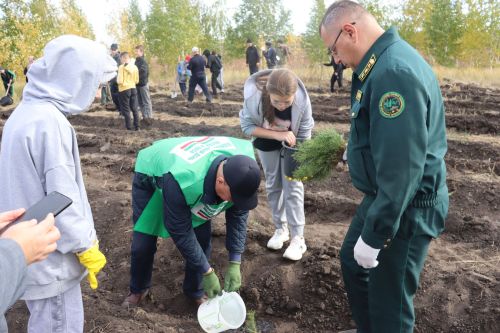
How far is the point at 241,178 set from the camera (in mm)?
2176

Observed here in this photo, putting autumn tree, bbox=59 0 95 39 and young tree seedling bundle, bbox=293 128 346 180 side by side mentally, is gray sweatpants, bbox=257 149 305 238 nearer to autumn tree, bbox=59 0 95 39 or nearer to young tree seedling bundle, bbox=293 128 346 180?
young tree seedling bundle, bbox=293 128 346 180

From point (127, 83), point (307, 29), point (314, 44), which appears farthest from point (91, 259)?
point (307, 29)

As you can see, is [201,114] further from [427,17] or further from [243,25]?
[243,25]

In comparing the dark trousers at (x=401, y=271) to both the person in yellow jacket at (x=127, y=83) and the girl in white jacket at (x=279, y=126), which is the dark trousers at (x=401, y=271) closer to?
the girl in white jacket at (x=279, y=126)

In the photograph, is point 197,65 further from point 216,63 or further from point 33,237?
point 33,237

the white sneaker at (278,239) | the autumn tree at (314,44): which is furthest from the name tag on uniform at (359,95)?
the autumn tree at (314,44)

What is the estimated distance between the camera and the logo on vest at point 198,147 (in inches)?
98.8

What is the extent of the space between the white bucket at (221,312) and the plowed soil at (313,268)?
1.19ft

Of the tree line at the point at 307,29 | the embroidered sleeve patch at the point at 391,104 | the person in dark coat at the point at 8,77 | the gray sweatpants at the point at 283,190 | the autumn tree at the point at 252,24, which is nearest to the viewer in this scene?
the embroidered sleeve patch at the point at 391,104

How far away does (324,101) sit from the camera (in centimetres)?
1280

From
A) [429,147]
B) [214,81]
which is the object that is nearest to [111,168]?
[429,147]

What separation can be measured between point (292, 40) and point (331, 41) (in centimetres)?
4186

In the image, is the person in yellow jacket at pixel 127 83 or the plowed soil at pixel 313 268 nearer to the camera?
the plowed soil at pixel 313 268

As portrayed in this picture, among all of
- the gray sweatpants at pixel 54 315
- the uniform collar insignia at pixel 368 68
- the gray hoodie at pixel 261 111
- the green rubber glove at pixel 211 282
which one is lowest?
the green rubber glove at pixel 211 282
